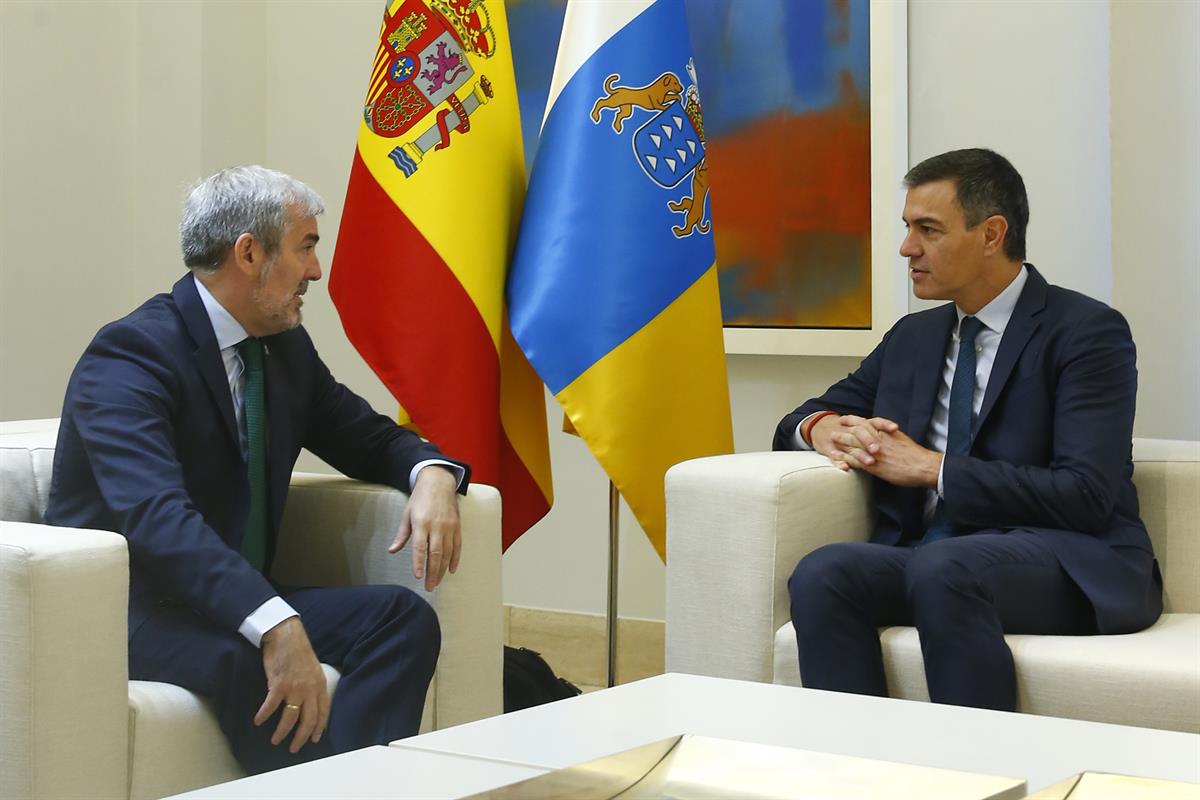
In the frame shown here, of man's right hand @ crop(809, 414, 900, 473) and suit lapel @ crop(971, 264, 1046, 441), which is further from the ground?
suit lapel @ crop(971, 264, 1046, 441)

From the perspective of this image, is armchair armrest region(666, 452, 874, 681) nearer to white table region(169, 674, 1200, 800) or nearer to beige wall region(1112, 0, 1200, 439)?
white table region(169, 674, 1200, 800)

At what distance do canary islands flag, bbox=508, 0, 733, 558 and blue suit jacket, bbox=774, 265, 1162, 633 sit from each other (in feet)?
1.77

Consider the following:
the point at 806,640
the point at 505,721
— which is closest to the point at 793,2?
the point at 806,640

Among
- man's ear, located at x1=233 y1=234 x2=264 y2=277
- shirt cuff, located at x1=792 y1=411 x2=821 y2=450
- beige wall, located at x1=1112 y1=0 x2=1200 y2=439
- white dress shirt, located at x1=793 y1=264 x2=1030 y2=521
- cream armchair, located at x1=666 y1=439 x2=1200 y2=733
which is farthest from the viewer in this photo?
beige wall, located at x1=1112 y1=0 x2=1200 y2=439

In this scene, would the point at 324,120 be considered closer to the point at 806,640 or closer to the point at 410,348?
the point at 410,348

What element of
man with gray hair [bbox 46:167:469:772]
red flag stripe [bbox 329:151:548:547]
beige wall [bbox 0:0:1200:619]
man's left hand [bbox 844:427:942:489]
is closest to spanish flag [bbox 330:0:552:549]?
red flag stripe [bbox 329:151:548:547]

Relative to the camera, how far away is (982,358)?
2.81m

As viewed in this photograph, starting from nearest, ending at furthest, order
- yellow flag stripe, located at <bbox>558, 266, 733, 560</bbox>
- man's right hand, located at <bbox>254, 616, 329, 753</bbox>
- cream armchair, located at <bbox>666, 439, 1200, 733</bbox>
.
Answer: man's right hand, located at <bbox>254, 616, 329, 753</bbox>
cream armchair, located at <bbox>666, 439, 1200, 733</bbox>
yellow flag stripe, located at <bbox>558, 266, 733, 560</bbox>

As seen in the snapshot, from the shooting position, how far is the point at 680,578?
260 centimetres

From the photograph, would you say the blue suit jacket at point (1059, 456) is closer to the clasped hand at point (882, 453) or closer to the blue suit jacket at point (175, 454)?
the clasped hand at point (882, 453)

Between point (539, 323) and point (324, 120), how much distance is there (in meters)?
1.72

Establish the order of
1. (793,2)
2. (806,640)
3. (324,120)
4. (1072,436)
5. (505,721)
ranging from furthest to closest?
(324,120) < (793,2) < (1072,436) < (806,640) < (505,721)

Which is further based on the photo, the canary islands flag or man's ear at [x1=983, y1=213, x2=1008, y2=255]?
the canary islands flag

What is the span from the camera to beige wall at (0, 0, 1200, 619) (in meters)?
3.27
